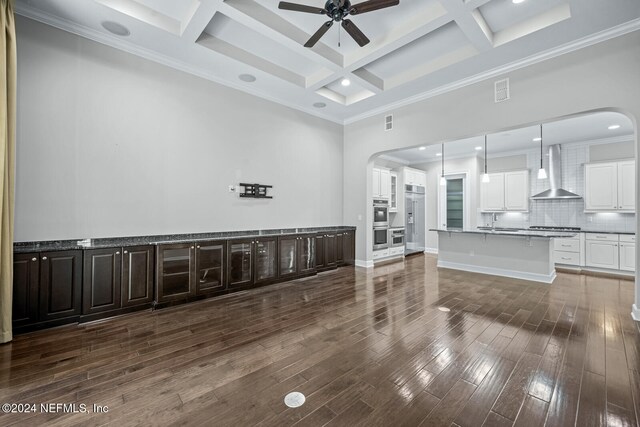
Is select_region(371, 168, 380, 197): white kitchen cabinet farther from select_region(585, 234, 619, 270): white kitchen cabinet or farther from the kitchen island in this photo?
select_region(585, 234, 619, 270): white kitchen cabinet

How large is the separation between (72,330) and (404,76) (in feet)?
19.6

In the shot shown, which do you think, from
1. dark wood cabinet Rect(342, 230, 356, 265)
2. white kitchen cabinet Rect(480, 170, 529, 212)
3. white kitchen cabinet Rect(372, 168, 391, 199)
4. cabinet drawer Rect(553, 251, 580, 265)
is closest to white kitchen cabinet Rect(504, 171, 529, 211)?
white kitchen cabinet Rect(480, 170, 529, 212)

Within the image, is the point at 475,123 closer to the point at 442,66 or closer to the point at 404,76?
the point at 442,66

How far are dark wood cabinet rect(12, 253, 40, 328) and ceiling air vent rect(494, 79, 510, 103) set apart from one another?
6.49m

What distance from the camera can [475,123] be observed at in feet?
14.8

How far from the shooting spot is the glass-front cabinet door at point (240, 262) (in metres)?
4.35

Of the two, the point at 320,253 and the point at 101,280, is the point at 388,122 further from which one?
the point at 101,280

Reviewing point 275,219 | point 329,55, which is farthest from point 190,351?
point 329,55

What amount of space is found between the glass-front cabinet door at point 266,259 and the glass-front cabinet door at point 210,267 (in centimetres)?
61

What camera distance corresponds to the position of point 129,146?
377 centimetres

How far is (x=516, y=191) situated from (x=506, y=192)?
239 mm

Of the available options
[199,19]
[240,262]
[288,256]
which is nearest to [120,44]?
[199,19]

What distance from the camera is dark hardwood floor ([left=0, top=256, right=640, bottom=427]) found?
1.80 meters

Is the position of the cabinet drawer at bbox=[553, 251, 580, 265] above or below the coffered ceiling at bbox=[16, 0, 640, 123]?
below
